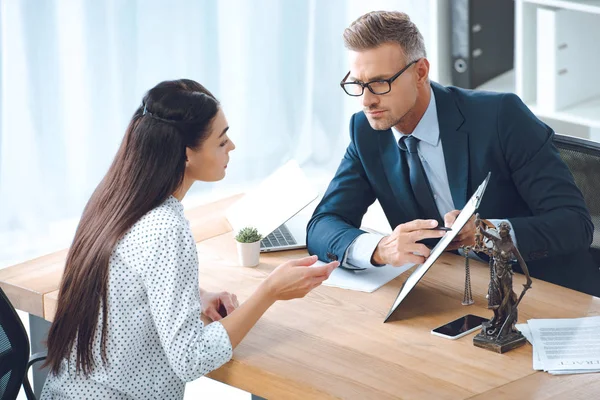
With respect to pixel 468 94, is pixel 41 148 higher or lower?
lower

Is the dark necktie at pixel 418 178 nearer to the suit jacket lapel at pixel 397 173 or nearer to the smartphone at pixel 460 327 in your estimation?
the suit jacket lapel at pixel 397 173

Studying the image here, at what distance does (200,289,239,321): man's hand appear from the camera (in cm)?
207

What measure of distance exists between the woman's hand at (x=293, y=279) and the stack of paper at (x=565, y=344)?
0.41 metres

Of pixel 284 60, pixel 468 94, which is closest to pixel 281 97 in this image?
pixel 284 60

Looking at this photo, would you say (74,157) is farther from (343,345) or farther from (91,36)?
(343,345)

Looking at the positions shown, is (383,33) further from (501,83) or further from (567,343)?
(501,83)

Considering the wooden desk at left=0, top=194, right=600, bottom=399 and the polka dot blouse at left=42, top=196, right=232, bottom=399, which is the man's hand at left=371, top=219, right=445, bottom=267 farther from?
the polka dot blouse at left=42, top=196, right=232, bottom=399

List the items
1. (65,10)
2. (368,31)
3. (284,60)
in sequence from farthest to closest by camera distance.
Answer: (284,60) → (65,10) → (368,31)

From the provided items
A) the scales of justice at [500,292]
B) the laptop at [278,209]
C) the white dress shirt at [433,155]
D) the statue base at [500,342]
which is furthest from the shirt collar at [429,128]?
the statue base at [500,342]

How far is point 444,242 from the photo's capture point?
195 cm

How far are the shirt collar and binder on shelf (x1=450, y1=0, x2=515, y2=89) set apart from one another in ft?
4.35

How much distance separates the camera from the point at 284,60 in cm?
437

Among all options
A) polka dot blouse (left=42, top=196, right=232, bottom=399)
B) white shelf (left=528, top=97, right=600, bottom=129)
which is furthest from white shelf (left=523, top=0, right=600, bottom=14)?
polka dot blouse (left=42, top=196, right=232, bottom=399)

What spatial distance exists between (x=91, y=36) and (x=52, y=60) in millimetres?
176
